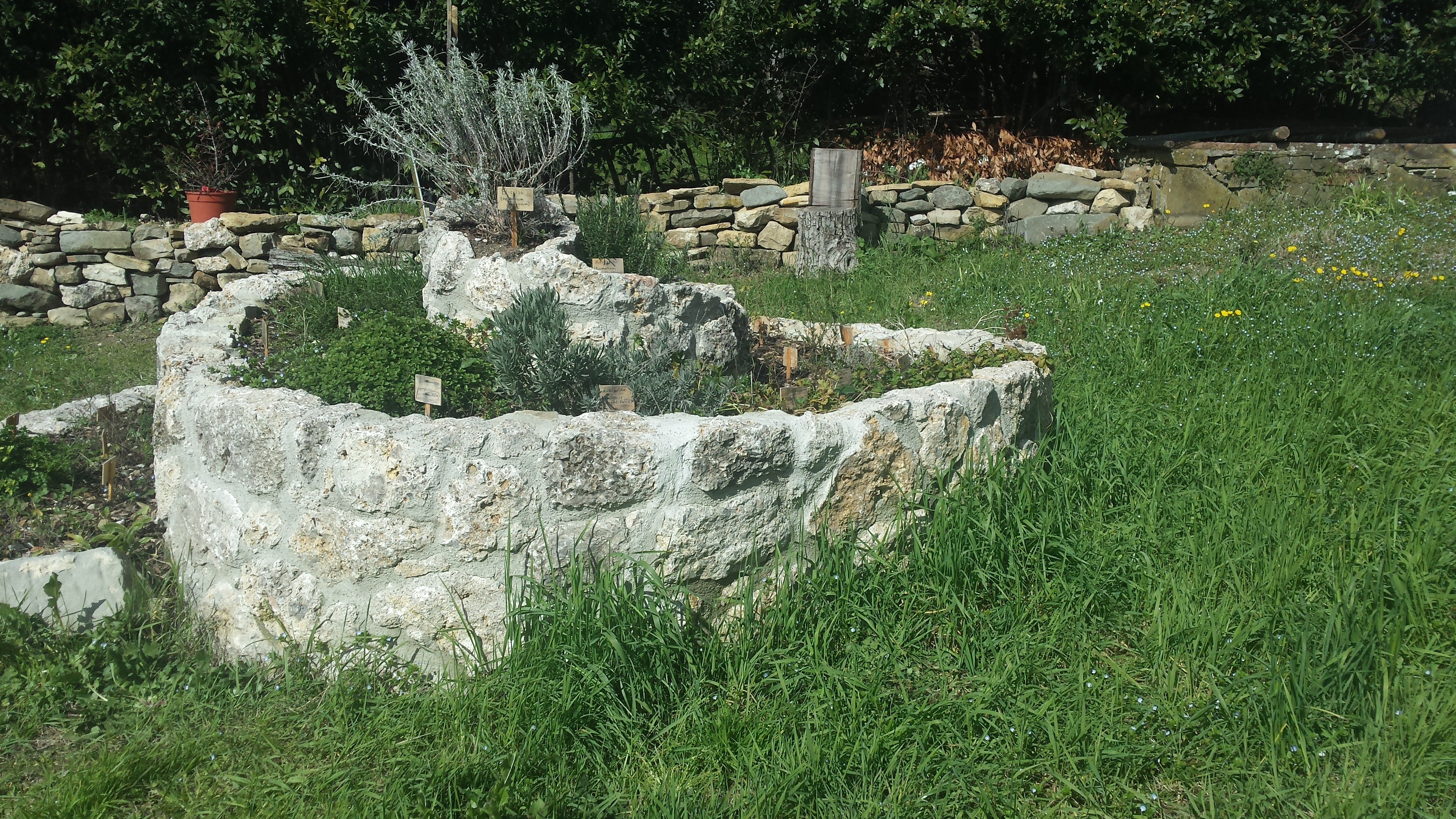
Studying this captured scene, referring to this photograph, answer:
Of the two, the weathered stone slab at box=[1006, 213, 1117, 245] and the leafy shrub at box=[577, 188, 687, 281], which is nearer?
the leafy shrub at box=[577, 188, 687, 281]

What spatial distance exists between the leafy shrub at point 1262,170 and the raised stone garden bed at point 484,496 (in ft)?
21.6

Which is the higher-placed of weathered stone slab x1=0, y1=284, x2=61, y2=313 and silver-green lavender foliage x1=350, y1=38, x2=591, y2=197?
silver-green lavender foliage x1=350, y1=38, x2=591, y2=197

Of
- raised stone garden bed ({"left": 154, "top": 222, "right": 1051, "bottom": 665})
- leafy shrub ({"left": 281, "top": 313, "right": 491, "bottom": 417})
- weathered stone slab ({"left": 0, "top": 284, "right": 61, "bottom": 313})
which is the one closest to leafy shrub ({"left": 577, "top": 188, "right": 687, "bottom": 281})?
Result: leafy shrub ({"left": 281, "top": 313, "right": 491, "bottom": 417})

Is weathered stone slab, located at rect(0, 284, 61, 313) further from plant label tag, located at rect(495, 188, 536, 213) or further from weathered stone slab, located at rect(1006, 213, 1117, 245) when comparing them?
weathered stone slab, located at rect(1006, 213, 1117, 245)

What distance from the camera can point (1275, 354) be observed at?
449cm

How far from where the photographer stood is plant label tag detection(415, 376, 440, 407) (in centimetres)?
320

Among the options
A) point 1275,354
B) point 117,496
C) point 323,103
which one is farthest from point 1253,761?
point 323,103

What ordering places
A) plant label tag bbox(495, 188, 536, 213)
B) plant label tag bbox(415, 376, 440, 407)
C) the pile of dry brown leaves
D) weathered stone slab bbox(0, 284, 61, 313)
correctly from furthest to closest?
the pile of dry brown leaves < weathered stone slab bbox(0, 284, 61, 313) < plant label tag bbox(495, 188, 536, 213) < plant label tag bbox(415, 376, 440, 407)

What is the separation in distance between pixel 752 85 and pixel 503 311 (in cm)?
653

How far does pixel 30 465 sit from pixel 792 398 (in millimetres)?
3062

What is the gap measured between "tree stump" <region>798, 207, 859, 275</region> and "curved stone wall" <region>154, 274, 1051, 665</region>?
190 inches

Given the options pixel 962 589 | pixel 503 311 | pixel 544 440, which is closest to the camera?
pixel 544 440

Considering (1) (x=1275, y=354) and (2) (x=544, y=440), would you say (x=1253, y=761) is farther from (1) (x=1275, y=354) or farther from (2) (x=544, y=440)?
(1) (x=1275, y=354)

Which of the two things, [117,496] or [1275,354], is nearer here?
[117,496]
